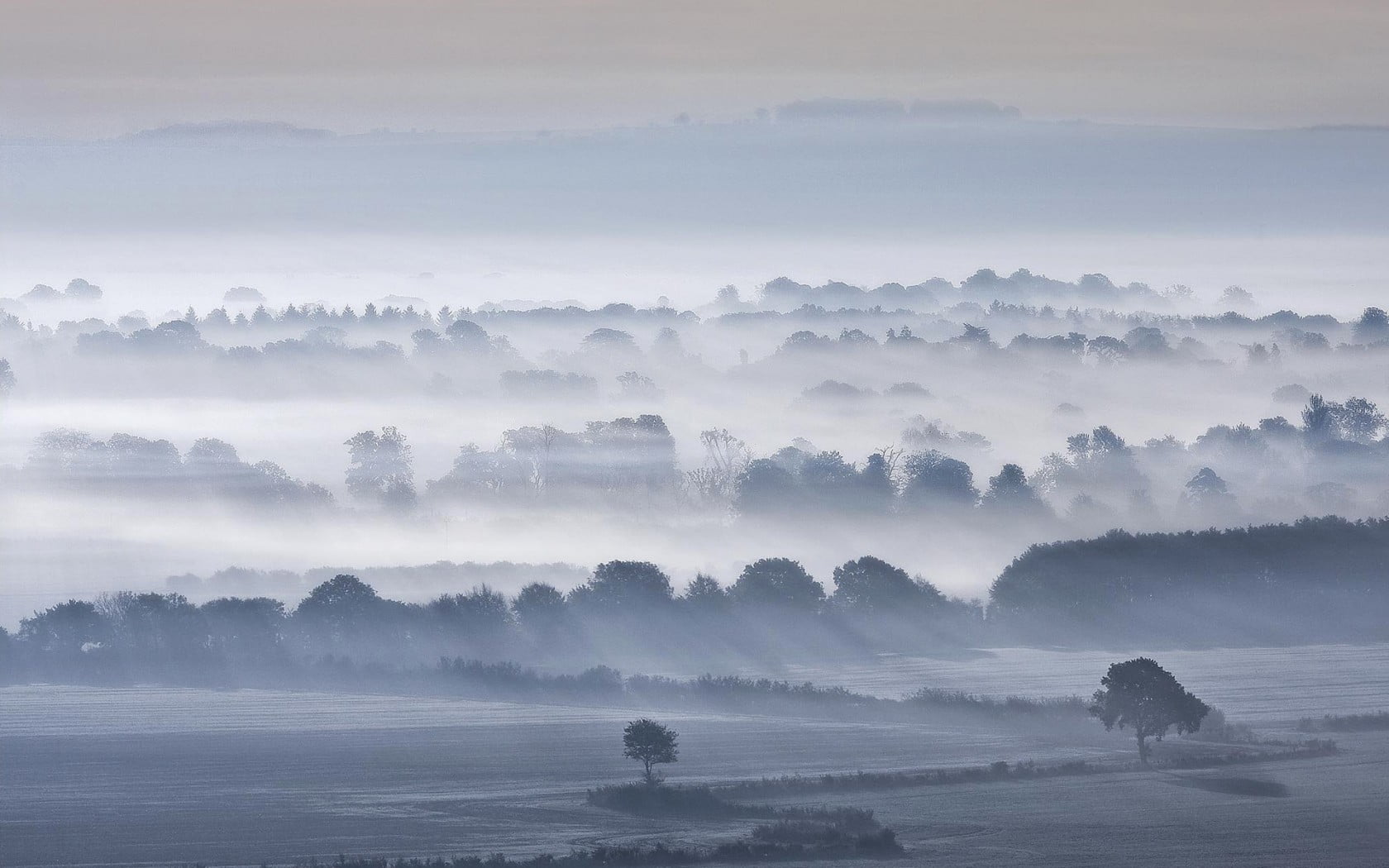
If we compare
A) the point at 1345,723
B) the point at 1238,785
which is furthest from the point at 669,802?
the point at 1345,723

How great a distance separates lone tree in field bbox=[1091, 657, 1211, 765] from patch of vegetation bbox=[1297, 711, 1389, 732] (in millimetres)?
13325

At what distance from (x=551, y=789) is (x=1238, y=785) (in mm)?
48287

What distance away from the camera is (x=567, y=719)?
620 feet

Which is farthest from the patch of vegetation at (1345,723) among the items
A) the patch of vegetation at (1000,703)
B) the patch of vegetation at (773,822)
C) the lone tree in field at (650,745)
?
the patch of vegetation at (773,822)

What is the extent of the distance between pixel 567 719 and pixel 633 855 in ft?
277

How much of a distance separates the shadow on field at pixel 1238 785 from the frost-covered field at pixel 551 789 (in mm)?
1384

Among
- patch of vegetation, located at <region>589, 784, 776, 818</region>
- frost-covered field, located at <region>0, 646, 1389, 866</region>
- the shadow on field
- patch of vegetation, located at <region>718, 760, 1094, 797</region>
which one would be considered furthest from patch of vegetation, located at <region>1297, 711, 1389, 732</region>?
patch of vegetation, located at <region>589, 784, 776, 818</region>

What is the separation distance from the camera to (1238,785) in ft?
431

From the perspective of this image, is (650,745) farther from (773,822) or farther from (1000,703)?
(1000,703)

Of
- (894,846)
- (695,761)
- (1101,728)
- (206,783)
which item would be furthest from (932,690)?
(894,846)

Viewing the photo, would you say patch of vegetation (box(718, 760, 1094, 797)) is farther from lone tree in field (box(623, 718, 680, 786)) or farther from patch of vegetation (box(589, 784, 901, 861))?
lone tree in field (box(623, 718, 680, 786))

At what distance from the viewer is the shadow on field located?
128125 mm

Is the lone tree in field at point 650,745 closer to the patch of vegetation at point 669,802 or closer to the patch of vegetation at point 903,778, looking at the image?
the patch of vegetation at point 669,802

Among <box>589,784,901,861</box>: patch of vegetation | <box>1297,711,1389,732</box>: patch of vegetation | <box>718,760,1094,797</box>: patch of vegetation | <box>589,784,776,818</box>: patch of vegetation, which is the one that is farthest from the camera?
<box>1297,711,1389,732</box>: patch of vegetation
